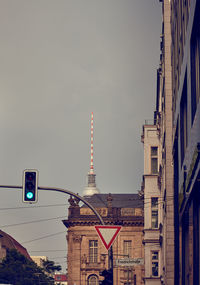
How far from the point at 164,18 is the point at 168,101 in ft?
22.7

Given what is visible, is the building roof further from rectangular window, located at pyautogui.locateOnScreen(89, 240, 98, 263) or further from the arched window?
the arched window

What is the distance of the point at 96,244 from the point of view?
9875cm

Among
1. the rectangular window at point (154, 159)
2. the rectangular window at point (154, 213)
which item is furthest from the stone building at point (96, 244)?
the rectangular window at point (154, 159)

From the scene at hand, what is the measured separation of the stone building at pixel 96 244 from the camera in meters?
97.6

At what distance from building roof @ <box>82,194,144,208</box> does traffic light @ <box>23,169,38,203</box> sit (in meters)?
77.9

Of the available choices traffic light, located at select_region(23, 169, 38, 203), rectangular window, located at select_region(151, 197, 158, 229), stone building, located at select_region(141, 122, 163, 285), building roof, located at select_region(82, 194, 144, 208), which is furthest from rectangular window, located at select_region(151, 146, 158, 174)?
traffic light, located at select_region(23, 169, 38, 203)

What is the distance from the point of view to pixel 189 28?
24984 mm

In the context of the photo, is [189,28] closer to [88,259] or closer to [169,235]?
[169,235]

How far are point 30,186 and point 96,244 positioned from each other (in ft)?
241

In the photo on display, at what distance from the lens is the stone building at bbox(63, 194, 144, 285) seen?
320 ft

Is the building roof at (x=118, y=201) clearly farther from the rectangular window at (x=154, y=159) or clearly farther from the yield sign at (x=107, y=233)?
the yield sign at (x=107, y=233)

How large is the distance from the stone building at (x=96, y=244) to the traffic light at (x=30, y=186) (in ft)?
234

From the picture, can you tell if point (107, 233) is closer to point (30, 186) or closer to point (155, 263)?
point (30, 186)

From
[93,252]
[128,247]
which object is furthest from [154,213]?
[93,252]
